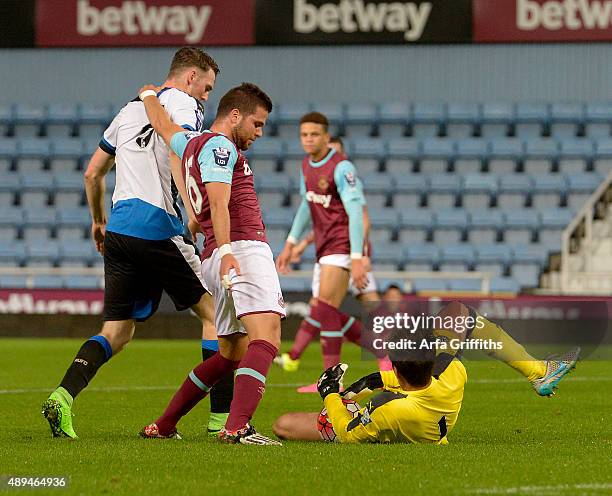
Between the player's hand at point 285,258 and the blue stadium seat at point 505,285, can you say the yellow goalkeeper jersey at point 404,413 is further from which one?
the blue stadium seat at point 505,285

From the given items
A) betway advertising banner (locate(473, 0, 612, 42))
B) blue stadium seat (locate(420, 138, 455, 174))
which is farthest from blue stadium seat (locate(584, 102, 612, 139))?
blue stadium seat (locate(420, 138, 455, 174))

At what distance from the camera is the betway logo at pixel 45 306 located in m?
17.9

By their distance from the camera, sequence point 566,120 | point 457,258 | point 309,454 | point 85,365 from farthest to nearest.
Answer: point 566,120 < point 457,258 < point 85,365 < point 309,454

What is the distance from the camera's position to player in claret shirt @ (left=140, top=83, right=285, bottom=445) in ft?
18.7

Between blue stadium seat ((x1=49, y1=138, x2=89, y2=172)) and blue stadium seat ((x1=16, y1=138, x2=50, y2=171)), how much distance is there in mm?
156

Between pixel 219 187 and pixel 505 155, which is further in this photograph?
pixel 505 155

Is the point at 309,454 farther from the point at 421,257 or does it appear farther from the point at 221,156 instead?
the point at 421,257

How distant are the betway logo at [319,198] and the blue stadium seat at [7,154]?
504 inches

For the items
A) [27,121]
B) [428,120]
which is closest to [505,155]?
[428,120]

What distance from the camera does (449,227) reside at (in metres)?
20.3

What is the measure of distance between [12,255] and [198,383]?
15141 mm

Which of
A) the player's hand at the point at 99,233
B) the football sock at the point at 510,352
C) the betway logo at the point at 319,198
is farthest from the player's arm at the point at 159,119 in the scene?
the betway logo at the point at 319,198

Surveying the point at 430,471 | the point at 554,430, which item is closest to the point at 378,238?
the point at 554,430

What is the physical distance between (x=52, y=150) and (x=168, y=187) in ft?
53.1
